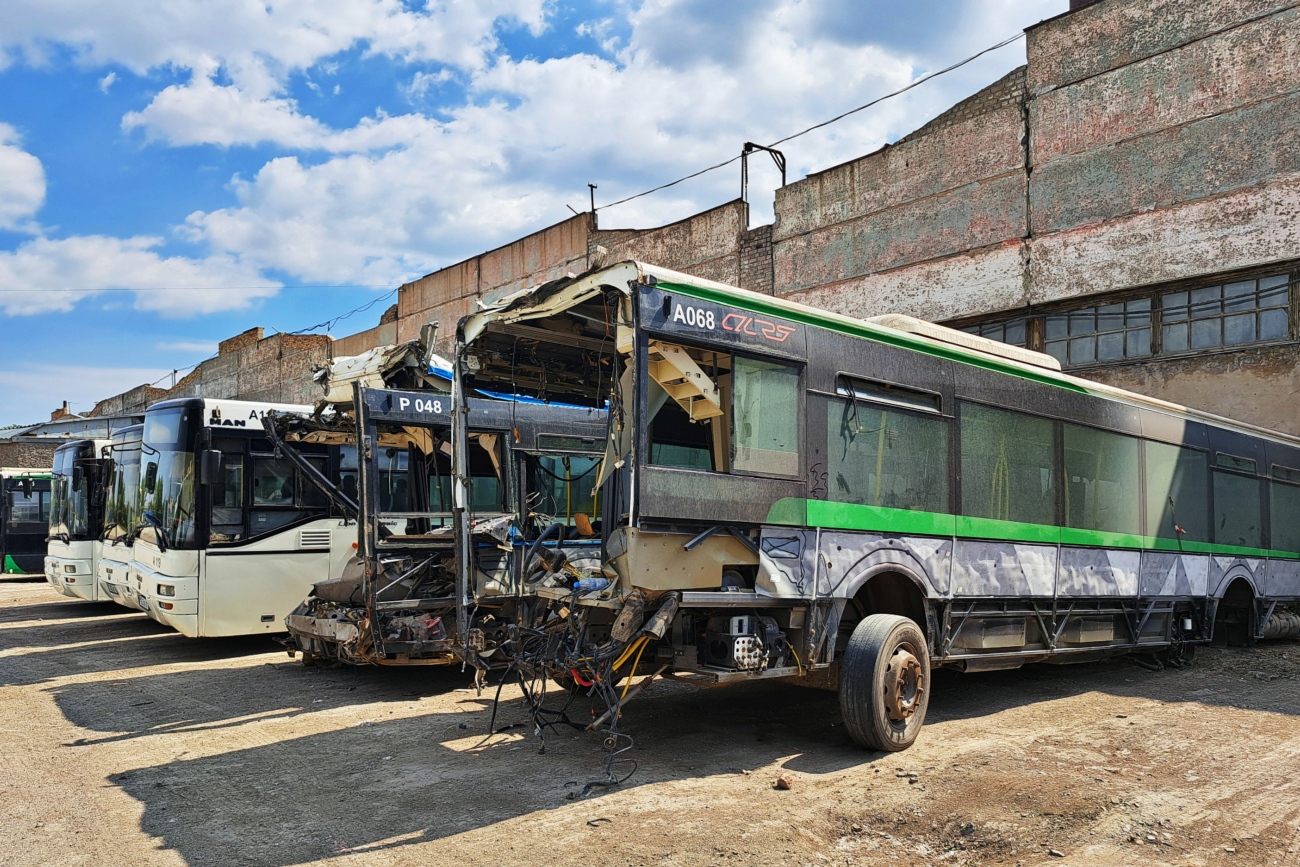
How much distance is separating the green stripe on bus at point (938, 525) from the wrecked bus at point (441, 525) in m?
2.46

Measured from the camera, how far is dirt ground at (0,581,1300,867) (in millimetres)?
4602

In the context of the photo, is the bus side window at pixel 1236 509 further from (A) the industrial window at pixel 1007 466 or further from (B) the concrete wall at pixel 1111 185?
(A) the industrial window at pixel 1007 466

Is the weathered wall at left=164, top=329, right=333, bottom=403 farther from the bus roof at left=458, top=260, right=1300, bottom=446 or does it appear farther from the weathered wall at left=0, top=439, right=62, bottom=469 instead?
the bus roof at left=458, top=260, right=1300, bottom=446

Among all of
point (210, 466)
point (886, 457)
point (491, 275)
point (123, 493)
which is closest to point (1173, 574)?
point (886, 457)

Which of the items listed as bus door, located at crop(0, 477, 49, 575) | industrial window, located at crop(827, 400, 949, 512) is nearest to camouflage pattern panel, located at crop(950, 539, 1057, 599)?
industrial window, located at crop(827, 400, 949, 512)

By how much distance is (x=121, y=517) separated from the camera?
12.8m

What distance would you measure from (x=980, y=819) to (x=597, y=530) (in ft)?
15.3

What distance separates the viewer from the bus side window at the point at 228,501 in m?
10.8

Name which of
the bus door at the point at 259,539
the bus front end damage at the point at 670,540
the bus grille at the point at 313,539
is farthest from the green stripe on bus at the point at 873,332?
the bus grille at the point at 313,539

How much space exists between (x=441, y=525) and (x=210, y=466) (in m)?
2.94

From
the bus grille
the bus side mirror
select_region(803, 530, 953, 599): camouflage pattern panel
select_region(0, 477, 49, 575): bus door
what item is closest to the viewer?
select_region(803, 530, 953, 599): camouflage pattern panel

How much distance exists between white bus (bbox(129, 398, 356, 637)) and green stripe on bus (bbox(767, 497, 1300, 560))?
730cm

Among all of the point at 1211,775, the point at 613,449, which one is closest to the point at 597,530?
the point at 613,449

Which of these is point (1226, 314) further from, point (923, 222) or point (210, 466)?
point (210, 466)
